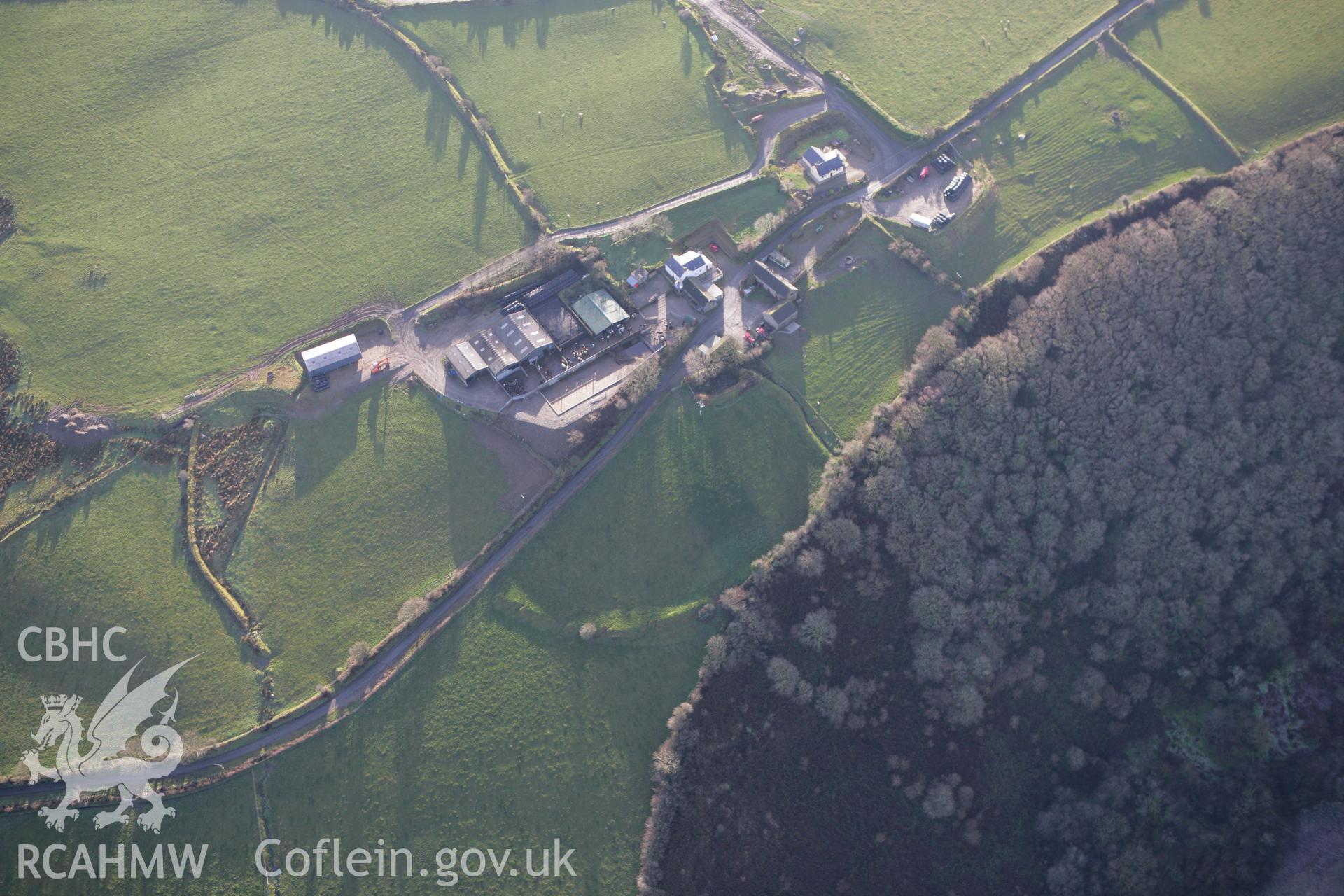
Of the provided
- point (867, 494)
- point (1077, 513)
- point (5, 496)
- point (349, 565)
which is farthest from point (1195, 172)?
point (5, 496)

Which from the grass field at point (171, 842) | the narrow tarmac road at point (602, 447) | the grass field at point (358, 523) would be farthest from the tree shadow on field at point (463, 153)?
the grass field at point (171, 842)

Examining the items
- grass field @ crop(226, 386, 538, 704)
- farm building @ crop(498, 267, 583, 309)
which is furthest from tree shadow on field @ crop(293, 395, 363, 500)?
farm building @ crop(498, 267, 583, 309)

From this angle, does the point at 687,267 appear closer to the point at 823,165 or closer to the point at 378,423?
the point at 823,165

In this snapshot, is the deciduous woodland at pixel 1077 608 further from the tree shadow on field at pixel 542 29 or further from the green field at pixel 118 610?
the tree shadow on field at pixel 542 29

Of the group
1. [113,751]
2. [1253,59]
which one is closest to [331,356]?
[113,751]

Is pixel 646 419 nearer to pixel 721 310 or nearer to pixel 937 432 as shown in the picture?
pixel 721 310

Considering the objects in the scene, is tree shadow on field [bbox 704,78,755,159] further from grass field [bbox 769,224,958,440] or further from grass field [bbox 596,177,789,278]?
grass field [bbox 769,224,958,440]
